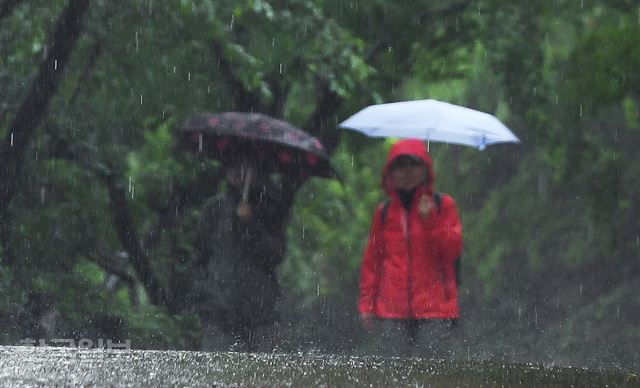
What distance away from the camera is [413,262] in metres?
7.45

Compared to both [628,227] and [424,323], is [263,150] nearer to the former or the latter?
[424,323]

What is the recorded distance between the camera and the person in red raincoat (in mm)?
7367

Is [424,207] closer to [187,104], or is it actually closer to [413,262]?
[413,262]

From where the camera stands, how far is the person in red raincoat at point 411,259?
7.37 m

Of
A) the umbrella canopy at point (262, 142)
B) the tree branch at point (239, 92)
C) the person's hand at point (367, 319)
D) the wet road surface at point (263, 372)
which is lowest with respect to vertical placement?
Answer: the person's hand at point (367, 319)

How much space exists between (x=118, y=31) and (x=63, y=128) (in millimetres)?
1047

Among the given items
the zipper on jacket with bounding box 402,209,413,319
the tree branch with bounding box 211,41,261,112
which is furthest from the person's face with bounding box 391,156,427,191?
the tree branch with bounding box 211,41,261,112

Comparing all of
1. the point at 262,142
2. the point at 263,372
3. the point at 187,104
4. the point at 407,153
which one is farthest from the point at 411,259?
the point at 187,104

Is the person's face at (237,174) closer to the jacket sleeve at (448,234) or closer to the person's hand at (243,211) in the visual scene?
the person's hand at (243,211)

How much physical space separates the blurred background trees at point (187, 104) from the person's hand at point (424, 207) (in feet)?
8.16

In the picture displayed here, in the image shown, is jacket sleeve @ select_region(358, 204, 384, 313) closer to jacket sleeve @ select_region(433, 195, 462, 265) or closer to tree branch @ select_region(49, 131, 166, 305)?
jacket sleeve @ select_region(433, 195, 462, 265)

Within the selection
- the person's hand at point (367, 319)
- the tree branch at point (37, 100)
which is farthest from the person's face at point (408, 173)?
the tree branch at point (37, 100)

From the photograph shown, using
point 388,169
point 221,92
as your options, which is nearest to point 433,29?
point 221,92

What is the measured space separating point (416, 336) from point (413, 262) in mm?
344
